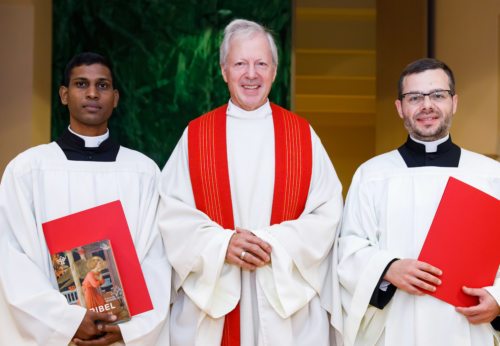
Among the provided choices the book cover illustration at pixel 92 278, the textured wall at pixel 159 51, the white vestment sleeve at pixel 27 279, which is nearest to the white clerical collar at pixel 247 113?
the book cover illustration at pixel 92 278

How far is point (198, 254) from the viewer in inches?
148

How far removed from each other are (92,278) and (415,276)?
4.54 feet

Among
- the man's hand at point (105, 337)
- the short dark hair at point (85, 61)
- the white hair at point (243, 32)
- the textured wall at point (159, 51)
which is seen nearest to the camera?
the man's hand at point (105, 337)

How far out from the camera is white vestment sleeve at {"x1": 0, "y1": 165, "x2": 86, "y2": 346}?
12.0ft

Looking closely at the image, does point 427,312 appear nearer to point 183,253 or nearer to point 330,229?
point 330,229

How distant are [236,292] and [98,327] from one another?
62 centimetres

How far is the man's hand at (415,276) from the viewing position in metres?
3.60

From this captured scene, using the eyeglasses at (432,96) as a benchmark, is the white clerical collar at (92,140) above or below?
below

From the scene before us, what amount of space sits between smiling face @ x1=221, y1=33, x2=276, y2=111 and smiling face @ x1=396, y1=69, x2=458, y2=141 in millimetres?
656

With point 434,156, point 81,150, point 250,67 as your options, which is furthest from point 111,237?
point 434,156

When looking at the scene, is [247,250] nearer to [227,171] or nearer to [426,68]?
[227,171]

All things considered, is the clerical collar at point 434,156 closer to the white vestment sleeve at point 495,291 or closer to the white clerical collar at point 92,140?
the white vestment sleeve at point 495,291

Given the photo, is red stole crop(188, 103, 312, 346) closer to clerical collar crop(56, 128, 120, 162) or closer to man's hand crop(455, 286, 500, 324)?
clerical collar crop(56, 128, 120, 162)

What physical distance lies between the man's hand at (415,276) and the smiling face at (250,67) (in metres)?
1.04
